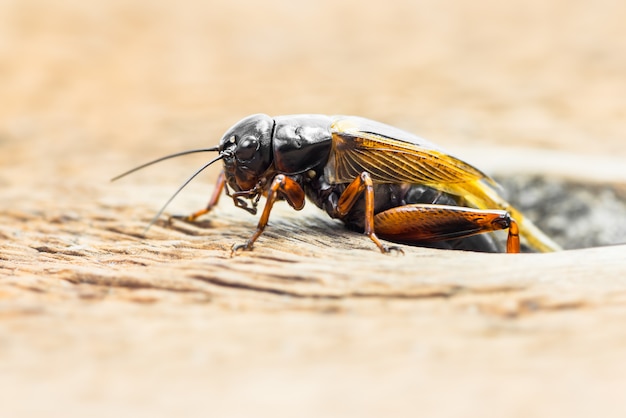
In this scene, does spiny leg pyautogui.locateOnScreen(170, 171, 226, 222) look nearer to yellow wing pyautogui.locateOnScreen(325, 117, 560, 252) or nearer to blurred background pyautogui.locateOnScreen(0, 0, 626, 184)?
yellow wing pyautogui.locateOnScreen(325, 117, 560, 252)

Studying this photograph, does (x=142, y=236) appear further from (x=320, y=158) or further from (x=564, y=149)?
(x=564, y=149)

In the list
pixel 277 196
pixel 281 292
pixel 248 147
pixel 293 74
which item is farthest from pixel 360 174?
pixel 293 74

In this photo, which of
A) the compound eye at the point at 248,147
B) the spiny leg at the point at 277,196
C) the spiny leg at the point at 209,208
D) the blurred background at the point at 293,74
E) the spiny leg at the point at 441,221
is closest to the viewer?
the spiny leg at the point at 277,196

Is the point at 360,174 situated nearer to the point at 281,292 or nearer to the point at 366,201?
the point at 366,201

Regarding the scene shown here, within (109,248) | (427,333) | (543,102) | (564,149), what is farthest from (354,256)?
(543,102)

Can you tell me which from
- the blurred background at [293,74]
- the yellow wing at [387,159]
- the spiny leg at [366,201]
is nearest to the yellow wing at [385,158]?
the yellow wing at [387,159]

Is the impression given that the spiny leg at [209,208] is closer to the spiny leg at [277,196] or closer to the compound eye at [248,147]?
the compound eye at [248,147]
